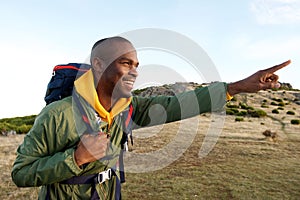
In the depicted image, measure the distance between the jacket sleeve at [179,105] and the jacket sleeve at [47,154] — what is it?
2.80ft

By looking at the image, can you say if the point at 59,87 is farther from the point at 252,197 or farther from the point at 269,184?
the point at 269,184

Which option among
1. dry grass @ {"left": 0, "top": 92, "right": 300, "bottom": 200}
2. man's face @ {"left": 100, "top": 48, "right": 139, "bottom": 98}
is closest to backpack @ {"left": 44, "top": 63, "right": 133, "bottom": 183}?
man's face @ {"left": 100, "top": 48, "right": 139, "bottom": 98}

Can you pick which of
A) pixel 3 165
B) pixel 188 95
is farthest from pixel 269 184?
pixel 3 165

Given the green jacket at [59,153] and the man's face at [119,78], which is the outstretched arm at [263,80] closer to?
the green jacket at [59,153]

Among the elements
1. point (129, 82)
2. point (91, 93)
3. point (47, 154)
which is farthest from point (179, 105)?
point (47, 154)

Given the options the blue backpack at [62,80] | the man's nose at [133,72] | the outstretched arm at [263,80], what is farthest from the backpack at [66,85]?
the outstretched arm at [263,80]

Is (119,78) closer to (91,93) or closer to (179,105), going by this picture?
(91,93)

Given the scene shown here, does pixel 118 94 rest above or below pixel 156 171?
above

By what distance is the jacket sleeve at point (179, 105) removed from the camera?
2801 millimetres

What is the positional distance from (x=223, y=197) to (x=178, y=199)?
0.84 m

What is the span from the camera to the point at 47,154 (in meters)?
2.24

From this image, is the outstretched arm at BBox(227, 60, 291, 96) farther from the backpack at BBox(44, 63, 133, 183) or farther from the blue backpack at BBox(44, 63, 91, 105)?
the blue backpack at BBox(44, 63, 91, 105)

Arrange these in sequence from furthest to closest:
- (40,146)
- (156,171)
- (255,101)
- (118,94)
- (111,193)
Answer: (255,101) → (156,171) → (111,193) → (118,94) → (40,146)

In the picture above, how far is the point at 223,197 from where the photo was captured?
5.90 m
